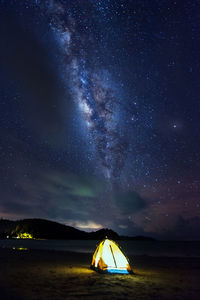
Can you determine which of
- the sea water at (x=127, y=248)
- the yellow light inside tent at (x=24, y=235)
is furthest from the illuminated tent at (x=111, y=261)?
the yellow light inside tent at (x=24, y=235)

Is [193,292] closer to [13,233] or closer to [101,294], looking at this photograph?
[101,294]

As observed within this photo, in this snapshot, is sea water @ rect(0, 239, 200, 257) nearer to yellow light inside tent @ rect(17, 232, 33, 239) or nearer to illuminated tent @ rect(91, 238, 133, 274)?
illuminated tent @ rect(91, 238, 133, 274)

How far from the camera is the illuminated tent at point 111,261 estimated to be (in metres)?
12.8

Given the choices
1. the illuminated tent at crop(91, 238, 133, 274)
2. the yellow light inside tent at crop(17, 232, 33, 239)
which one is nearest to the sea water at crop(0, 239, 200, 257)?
the illuminated tent at crop(91, 238, 133, 274)

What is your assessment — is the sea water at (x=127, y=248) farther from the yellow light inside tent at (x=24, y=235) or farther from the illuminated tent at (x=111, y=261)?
the yellow light inside tent at (x=24, y=235)

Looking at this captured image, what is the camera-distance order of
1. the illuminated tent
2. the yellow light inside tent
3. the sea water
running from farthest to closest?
the yellow light inside tent, the sea water, the illuminated tent

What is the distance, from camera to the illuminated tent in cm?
1281

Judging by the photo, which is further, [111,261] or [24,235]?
[24,235]

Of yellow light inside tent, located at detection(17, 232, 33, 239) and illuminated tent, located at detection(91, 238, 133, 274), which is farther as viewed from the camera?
yellow light inside tent, located at detection(17, 232, 33, 239)

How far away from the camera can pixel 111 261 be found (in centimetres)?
1304

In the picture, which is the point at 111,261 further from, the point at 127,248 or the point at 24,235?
the point at 24,235

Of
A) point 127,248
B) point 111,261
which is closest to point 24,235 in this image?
point 127,248

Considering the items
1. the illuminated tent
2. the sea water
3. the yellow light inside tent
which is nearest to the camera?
the illuminated tent

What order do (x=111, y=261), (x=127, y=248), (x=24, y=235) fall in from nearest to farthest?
(x=111, y=261)
(x=127, y=248)
(x=24, y=235)
